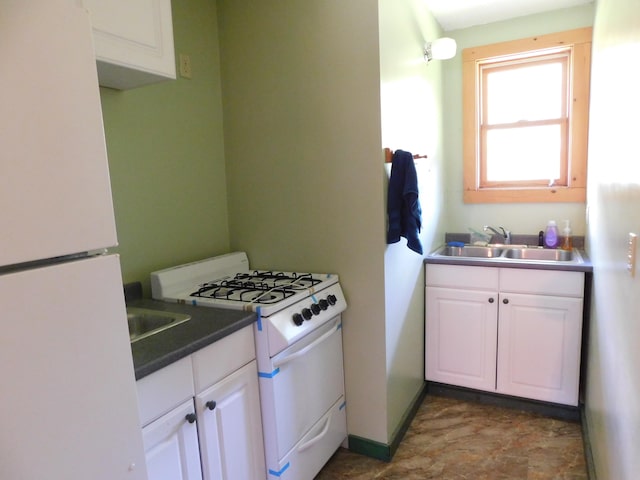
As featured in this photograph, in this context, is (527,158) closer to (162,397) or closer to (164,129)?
(164,129)

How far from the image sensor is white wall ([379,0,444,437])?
2.00m

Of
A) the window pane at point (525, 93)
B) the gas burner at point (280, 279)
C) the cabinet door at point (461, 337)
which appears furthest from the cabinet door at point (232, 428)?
the window pane at point (525, 93)

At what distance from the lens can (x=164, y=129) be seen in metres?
2.02

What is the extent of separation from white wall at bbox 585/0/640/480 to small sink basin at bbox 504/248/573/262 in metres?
0.64

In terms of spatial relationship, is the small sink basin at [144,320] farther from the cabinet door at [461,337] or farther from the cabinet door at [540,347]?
the cabinet door at [540,347]

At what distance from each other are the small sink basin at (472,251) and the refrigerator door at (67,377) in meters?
2.36

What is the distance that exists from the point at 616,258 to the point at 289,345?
120 cm

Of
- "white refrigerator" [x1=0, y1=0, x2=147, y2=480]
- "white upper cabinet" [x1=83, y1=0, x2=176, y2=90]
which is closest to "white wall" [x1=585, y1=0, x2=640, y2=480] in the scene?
"white refrigerator" [x1=0, y1=0, x2=147, y2=480]

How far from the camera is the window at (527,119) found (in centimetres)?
268

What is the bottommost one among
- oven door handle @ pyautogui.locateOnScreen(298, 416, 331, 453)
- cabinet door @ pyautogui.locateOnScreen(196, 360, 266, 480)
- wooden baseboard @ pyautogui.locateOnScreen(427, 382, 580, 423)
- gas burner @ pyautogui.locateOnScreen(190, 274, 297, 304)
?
wooden baseboard @ pyautogui.locateOnScreen(427, 382, 580, 423)

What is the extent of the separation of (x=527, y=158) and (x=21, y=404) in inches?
122

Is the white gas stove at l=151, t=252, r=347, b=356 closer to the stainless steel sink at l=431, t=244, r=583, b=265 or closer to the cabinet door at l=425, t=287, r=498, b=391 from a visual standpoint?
the cabinet door at l=425, t=287, r=498, b=391

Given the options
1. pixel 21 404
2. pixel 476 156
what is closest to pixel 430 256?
pixel 476 156

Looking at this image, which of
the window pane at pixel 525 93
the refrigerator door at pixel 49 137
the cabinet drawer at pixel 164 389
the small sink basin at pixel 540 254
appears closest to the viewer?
the refrigerator door at pixel 49 137
